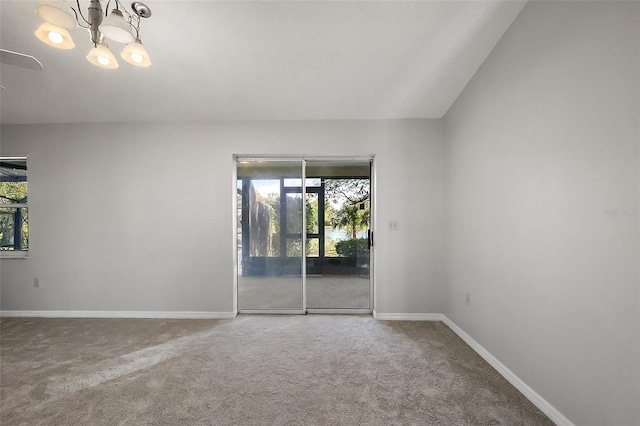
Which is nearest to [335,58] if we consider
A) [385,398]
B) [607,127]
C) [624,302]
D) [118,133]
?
[607,127]

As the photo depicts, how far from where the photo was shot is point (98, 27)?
1.50 meters

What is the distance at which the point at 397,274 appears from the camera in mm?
3260

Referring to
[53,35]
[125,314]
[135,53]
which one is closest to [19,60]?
[53,35]

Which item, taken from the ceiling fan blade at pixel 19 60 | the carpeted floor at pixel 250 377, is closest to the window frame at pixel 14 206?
the carpeted floor at pixel 250 377

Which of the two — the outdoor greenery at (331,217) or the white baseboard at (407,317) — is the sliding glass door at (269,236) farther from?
the white baseboard at (407,317)

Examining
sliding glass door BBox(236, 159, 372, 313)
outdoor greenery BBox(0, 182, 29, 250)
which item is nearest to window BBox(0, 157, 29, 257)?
outdoor greenery BBox(0, 182, 29, 250)

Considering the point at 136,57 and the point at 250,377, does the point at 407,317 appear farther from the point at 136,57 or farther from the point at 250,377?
the point at 136,57

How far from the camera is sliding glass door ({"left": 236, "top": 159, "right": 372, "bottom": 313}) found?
3.48 metres

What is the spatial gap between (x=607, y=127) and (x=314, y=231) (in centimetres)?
287

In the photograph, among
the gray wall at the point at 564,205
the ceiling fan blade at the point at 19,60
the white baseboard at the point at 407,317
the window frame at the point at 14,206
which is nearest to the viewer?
the gray wall at the point at 564,205

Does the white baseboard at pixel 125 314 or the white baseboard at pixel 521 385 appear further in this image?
the white baseboard at pixel 125 314

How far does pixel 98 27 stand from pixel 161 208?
7.36 ft

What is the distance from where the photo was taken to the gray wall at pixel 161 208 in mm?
3264

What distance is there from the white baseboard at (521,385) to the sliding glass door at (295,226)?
130 centimetres
